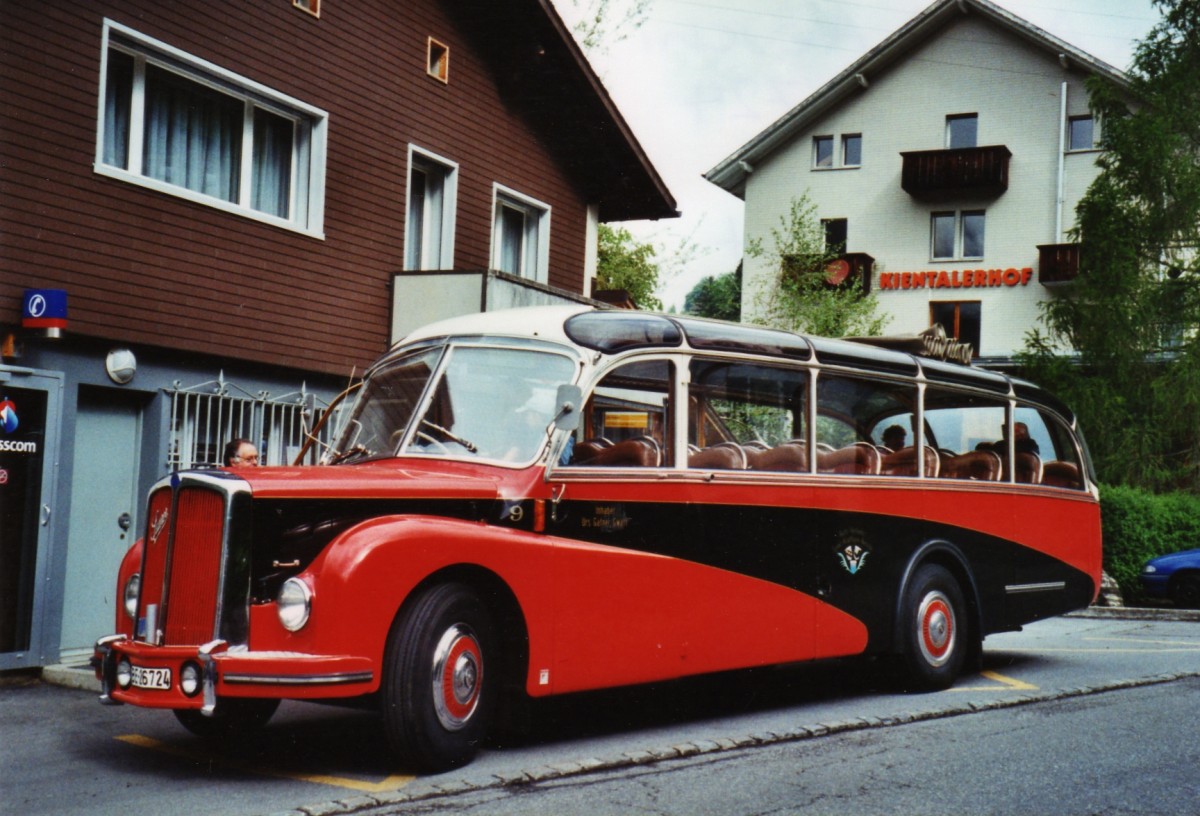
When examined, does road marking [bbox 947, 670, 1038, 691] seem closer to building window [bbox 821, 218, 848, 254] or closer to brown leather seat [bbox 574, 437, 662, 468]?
brown leather seat [bbox 574, 437, 662, 468]

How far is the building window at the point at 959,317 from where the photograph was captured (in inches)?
1449

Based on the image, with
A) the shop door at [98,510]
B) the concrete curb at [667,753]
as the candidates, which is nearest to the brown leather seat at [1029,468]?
the concrete curb at [667,753]

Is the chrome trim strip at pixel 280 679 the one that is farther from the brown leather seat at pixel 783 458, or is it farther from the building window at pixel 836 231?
the building window at pixel 836 231

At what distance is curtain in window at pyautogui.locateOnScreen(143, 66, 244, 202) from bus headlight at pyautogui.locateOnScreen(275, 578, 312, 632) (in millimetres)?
7518

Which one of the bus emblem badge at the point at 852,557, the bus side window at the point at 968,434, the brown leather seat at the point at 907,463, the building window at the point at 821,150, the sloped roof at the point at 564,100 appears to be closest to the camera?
the bus emblem badge at the point at 852,557

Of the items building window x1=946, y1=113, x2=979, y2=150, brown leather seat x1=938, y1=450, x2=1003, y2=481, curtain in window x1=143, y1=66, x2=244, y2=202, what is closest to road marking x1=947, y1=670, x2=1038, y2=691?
brown leather seat x1=938, y1=450, x2=1003, y2=481

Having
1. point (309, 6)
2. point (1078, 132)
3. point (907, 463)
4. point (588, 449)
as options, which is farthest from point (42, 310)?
point (1078, 132)

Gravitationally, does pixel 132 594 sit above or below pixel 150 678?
above

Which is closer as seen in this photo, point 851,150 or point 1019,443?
point 1019,443

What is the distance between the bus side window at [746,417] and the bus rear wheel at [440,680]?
2.05 metres

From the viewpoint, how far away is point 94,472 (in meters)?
12.2

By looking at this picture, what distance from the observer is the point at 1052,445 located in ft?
39.9

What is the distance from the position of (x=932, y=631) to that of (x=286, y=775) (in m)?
5.43

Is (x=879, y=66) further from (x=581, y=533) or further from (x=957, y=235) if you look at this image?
(x=581, y=533)
